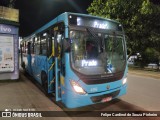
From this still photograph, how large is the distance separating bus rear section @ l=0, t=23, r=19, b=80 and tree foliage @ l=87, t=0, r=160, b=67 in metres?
11.8

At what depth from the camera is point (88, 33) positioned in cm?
646

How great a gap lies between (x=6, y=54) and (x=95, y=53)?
25.5 feet

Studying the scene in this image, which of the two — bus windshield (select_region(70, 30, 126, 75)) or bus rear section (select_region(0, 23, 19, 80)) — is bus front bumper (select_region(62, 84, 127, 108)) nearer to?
bus windshield (select_region(70, 30, 126, 75))

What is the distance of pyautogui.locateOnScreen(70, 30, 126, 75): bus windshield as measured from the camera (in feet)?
20.4

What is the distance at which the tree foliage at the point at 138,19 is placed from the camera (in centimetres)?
1970

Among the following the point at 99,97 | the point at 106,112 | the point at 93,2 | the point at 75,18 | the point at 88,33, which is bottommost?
the point at 106,112

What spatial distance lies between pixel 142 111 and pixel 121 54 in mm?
2018

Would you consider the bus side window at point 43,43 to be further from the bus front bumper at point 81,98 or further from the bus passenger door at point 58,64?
the bus front bumper at point 81,98

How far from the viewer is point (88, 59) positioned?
6.34 m

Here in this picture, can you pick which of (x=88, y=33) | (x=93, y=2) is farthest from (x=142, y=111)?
(x=93, y=2)

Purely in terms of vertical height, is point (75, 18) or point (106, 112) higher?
point (75, 18)

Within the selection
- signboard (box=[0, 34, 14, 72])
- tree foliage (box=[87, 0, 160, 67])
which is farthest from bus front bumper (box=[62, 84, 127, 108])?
tree foliage (box=[87, 0, 160, 67])

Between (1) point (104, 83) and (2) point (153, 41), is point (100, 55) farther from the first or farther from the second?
(2) point (153, 41)

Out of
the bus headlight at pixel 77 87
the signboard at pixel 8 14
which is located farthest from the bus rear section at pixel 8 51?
the bus headlight at pixel 77 87
